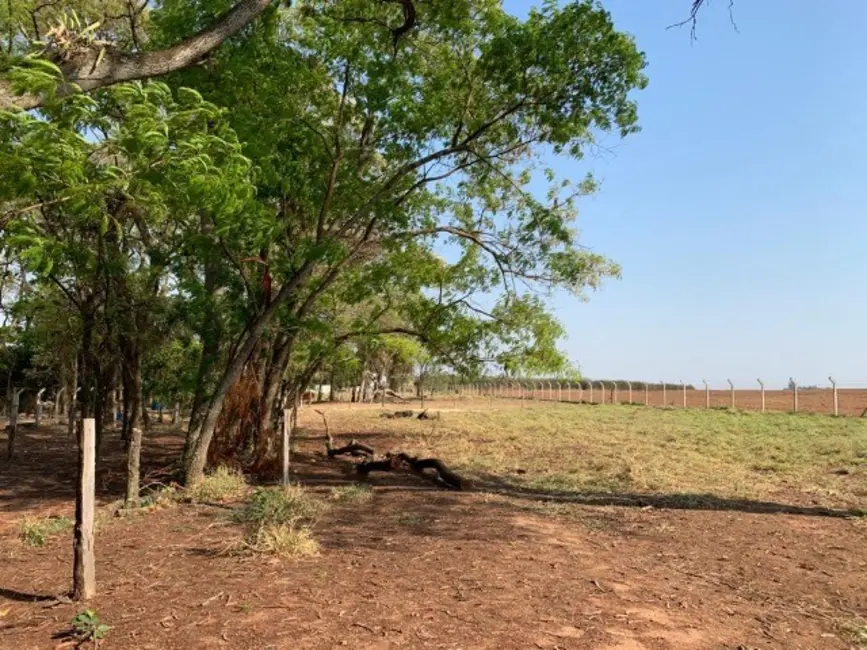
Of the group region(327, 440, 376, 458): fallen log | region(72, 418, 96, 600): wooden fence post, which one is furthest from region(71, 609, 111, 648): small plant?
region(327, 440, 376, 458): fallen log

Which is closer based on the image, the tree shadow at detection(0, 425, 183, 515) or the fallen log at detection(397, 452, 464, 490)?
the tree shadow at detection(0, 425, 183, 515)

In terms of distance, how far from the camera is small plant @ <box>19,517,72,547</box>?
23.6ft

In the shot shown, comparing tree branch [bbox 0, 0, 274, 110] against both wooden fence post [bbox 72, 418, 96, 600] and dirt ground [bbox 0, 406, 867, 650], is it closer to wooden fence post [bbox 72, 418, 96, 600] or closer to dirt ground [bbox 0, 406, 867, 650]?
wooden fence post [bbox 72, 418, 96, 600]

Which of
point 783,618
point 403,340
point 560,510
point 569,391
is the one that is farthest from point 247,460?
point 569,391

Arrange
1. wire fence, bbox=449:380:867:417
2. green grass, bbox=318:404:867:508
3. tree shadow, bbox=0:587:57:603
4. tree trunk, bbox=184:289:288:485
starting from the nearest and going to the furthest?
tree shadow, bbox=0:587:57:603 < tree trunk, bbox=184:289:288:485 < green grass, bbox=318:404:867:508 < wire fence, bbox=449:380:867:417

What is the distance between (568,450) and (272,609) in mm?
12062

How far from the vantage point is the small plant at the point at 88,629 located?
14.2 ft

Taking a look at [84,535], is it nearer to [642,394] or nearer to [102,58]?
[102,58]

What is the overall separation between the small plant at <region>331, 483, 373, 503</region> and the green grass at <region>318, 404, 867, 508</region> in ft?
8.70

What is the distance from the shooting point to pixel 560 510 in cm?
882

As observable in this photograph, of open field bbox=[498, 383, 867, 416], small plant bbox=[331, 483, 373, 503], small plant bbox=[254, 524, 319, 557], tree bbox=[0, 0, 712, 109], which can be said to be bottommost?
small plant bbox=[331, 483, 373, 503]

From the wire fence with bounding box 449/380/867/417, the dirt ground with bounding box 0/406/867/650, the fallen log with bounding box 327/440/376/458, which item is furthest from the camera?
the wire fence with bounding box 449/380/867/417

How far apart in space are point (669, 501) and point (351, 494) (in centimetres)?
426

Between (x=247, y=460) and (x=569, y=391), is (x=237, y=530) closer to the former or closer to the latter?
(x=247, y=460)
